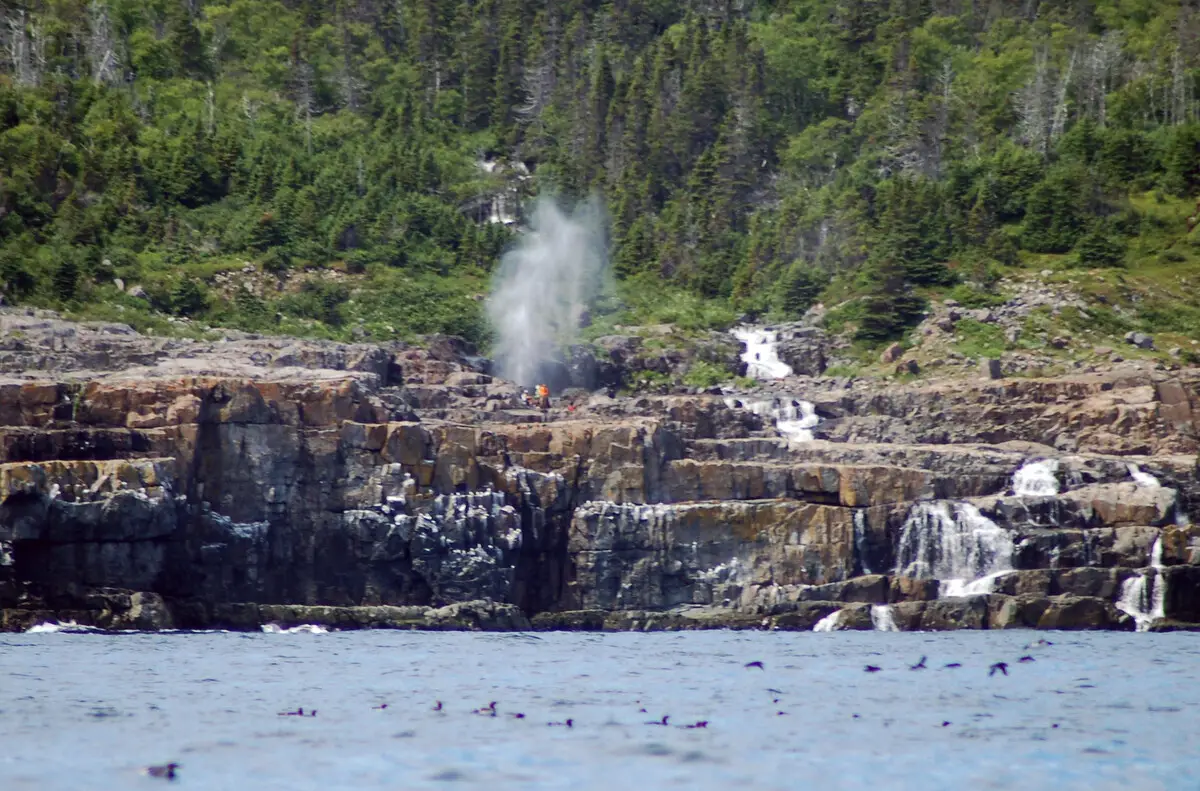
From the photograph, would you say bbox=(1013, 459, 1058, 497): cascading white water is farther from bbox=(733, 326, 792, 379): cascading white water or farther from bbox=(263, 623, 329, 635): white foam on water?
bbox=(733, 326, 792, 379): cascading white water

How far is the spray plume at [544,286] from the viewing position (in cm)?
9812

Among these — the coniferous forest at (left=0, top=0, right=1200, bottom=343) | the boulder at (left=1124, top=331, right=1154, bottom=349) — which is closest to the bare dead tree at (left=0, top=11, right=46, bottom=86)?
the coniferous forest at (left=0, top=0, right=1200, bottom=343)

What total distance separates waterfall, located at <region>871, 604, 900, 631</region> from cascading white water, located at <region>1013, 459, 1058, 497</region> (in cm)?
1016

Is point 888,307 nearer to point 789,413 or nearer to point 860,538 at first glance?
point 789,413

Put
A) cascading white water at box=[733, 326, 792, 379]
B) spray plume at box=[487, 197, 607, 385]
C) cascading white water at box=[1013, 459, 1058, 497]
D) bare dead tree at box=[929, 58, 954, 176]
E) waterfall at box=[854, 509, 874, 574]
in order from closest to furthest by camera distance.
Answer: waterfall at box=[854, 509, 874, 574]
cascading white water at box=[1013, 459, 1058, 497]
spray plume at box=[487, 197, 607, 385]
cascading white water at box=[733, 326, 792, 379]
bare dead tree at box=[929, 58, 954, 176]

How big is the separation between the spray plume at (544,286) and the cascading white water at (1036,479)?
96.7ft

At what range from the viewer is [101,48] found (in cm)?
12531

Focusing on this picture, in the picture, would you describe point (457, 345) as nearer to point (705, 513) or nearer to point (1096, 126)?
point (705, 513)

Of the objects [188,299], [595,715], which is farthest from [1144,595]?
[188,299]

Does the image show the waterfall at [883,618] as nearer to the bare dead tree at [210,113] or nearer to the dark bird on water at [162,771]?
the dark bird on water at [162,771]

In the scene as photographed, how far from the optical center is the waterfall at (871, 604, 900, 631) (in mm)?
63219

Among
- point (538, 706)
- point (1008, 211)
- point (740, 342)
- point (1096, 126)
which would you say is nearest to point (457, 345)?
point (740, 342)

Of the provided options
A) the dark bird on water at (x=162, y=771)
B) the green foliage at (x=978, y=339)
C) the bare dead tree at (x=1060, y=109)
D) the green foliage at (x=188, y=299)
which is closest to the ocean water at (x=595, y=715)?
the dark bird on water at (x=162, y=771)

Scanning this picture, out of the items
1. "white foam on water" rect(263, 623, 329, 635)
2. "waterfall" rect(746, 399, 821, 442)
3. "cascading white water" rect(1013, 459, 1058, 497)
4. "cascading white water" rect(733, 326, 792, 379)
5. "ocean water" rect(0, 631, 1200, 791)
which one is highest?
"cascading white water" rect(733, 326, 792, 379)
